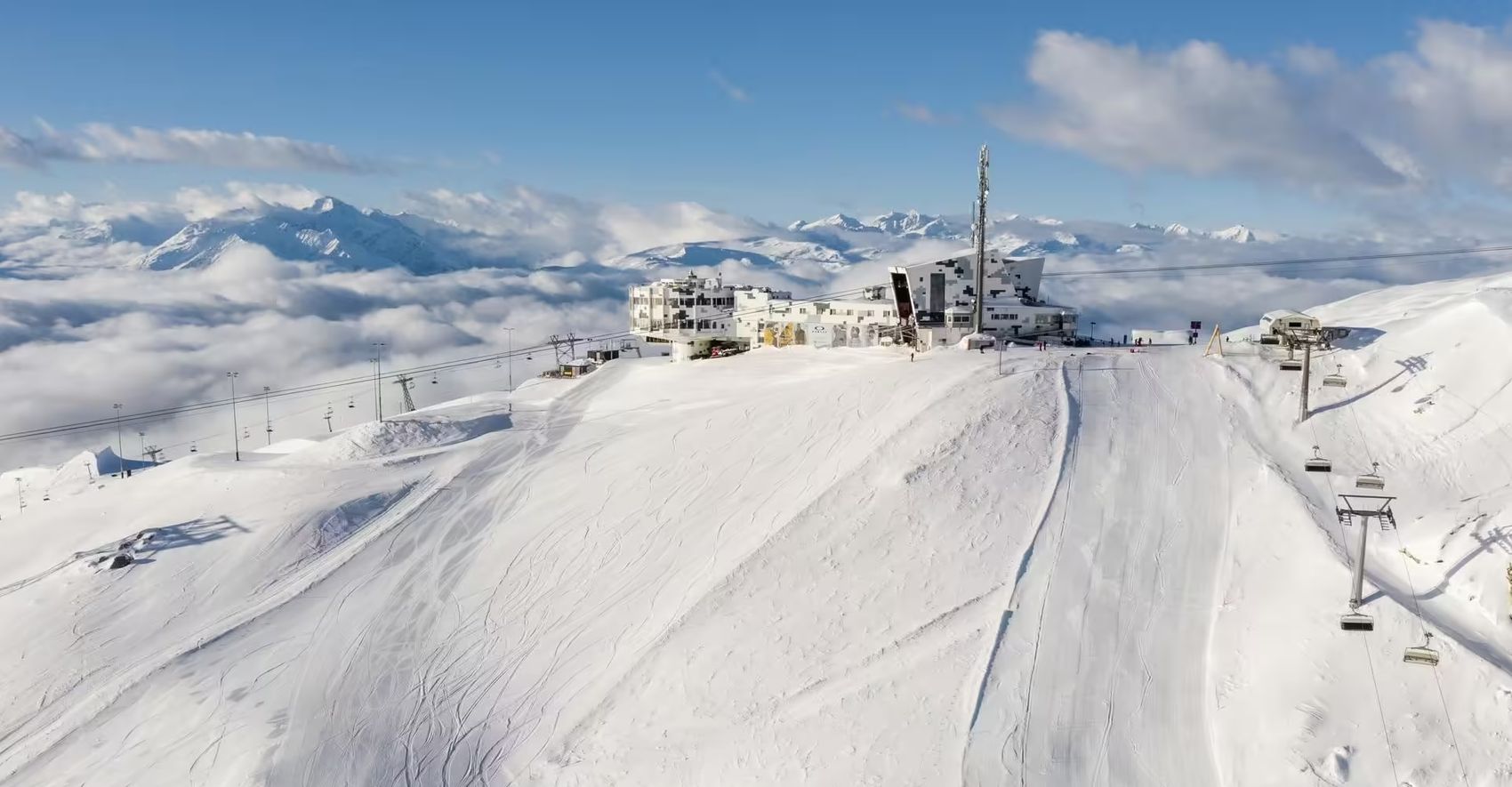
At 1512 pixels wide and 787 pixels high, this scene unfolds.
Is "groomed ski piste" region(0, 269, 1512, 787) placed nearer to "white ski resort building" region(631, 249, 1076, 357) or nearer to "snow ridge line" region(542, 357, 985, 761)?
"snow ridge line" region(542, 357, 985, 761)

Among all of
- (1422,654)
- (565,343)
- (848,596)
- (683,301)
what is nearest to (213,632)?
(848,596)

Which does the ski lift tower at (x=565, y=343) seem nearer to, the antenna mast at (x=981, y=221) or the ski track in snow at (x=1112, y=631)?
the antenna mast at (x=981, y=221)

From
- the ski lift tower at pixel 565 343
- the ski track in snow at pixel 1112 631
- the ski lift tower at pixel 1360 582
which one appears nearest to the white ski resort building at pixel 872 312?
the ski lift tower at pixel 565 343

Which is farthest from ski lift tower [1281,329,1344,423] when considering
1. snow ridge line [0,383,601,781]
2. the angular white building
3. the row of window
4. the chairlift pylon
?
the row of window

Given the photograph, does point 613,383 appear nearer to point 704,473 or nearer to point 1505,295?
point 704,473

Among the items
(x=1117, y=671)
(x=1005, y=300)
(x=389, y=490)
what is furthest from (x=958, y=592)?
(x=1005, y=300)

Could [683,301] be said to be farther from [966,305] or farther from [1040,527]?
[1040,527]

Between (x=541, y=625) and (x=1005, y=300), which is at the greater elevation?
(x=1005, y=300)
